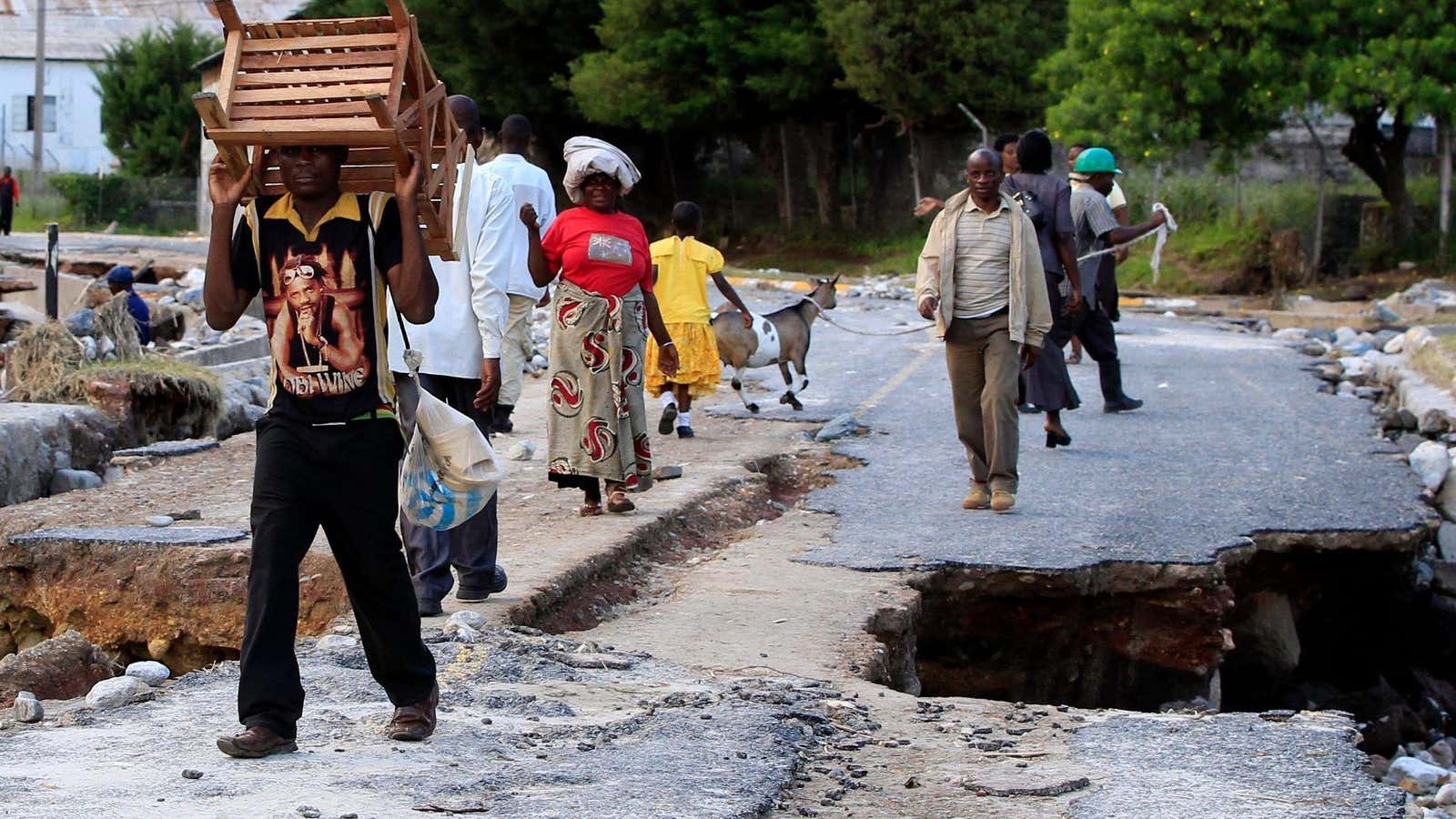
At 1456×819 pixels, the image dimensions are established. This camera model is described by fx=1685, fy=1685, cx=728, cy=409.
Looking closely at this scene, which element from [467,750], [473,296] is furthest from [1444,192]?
[467,750]

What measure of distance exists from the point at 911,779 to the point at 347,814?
60.3 inches

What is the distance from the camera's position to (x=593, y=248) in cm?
745

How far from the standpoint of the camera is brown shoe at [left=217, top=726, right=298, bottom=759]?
420cm

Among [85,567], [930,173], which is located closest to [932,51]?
[930,173]

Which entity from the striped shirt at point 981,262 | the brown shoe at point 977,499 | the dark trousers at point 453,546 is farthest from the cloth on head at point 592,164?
the brown shoe at point 977,499

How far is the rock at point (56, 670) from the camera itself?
17.3 ft

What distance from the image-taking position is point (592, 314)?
7.50m

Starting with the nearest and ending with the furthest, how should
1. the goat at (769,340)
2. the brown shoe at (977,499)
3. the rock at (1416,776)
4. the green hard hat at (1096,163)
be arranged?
1. the rock at (1416,776)
2. the brown shoe at (977,499)
3. the green hard hat at (1096,163)
4. the goat at (769,340)

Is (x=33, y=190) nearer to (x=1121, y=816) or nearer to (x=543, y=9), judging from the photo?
(x=543, y=9)

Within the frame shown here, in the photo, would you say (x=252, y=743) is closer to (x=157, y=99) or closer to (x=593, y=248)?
(x=593, y=248)

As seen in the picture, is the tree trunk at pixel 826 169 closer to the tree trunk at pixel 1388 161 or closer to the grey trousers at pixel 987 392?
the tree trunk at pixel 1388 161

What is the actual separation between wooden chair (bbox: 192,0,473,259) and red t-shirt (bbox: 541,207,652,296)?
116 inches

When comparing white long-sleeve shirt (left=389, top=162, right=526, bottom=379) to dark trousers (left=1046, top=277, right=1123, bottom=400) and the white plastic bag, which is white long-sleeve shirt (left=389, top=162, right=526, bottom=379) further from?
dark trousers (left=1046, top=277, right=1123, bottom=400)

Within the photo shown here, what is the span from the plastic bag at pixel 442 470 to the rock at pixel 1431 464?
21.7 feet
